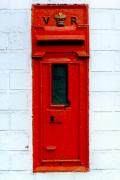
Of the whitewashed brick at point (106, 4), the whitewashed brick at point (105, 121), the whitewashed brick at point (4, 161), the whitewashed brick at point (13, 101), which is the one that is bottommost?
the whitewashed brick at point (4, 161)

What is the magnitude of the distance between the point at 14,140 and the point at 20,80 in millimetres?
639

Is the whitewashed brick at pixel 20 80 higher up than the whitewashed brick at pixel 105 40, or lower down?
lower down

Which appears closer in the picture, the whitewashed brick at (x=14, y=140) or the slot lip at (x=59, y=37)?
the slot lip at (x=59, y=37)

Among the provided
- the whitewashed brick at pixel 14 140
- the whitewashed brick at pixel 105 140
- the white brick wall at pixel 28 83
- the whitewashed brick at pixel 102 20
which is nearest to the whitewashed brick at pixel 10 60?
the white brick wall at pixel 28 83

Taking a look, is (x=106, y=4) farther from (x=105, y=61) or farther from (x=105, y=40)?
(x=105, y=61)

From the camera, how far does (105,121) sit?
4.38 m

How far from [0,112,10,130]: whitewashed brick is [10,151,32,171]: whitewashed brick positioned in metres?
0.30

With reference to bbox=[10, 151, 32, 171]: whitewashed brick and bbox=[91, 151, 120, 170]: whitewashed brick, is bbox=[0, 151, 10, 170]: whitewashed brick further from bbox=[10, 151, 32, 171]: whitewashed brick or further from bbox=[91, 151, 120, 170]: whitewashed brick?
bbox=[91, 151, 120, 170]: whitewashed brick

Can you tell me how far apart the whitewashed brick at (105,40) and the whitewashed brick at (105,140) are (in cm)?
90

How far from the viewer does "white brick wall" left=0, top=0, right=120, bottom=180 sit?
434cm

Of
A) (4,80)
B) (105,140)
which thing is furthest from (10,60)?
(105,140)

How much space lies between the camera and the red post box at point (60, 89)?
14.1 ft

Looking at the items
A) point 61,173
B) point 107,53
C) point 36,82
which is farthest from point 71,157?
point 107,53

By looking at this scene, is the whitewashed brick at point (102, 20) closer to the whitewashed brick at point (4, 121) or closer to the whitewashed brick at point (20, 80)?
the whitewashed brick at point (20, 80)
